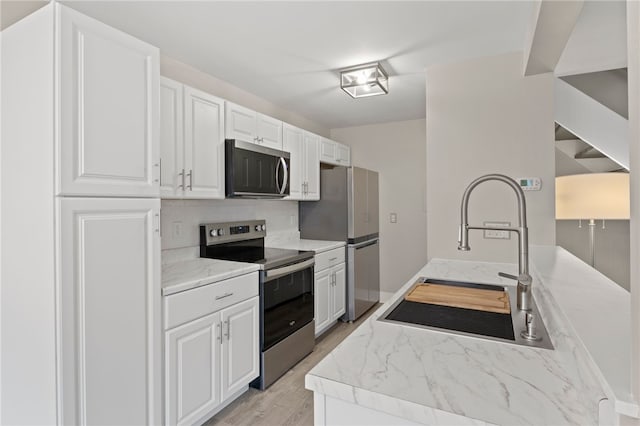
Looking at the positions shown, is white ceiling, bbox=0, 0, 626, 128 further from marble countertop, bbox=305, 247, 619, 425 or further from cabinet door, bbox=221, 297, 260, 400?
cabinet door, bbox=221, 297, 260, 400

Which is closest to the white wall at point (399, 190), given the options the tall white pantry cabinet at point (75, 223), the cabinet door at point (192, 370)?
the cabinet door at point (192, 370)

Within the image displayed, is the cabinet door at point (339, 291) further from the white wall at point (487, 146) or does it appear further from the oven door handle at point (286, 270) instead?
the white wall at point (487, 146)

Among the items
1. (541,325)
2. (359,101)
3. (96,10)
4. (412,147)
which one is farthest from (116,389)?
(412,147)

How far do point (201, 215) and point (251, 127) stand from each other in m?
0.82

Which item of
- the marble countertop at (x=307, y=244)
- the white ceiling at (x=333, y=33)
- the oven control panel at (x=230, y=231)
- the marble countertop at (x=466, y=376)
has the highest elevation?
the white ceiling at (x=333, y=33)

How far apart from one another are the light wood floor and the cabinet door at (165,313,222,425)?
6.8 inches

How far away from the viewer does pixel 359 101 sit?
353 cm

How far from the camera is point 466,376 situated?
2.67 ft

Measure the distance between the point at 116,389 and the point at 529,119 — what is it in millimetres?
2859

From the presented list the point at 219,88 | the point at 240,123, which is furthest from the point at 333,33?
the point at 219,88

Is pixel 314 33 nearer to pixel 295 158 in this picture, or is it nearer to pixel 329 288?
pixel 295 158

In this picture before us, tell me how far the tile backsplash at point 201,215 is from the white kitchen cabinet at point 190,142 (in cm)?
34

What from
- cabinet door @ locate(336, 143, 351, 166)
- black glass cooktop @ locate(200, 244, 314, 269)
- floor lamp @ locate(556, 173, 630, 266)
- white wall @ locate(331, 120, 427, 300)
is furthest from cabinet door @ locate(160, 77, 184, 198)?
white wall @ locate(331, 120, 427, 300)

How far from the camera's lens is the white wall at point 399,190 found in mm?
4270
